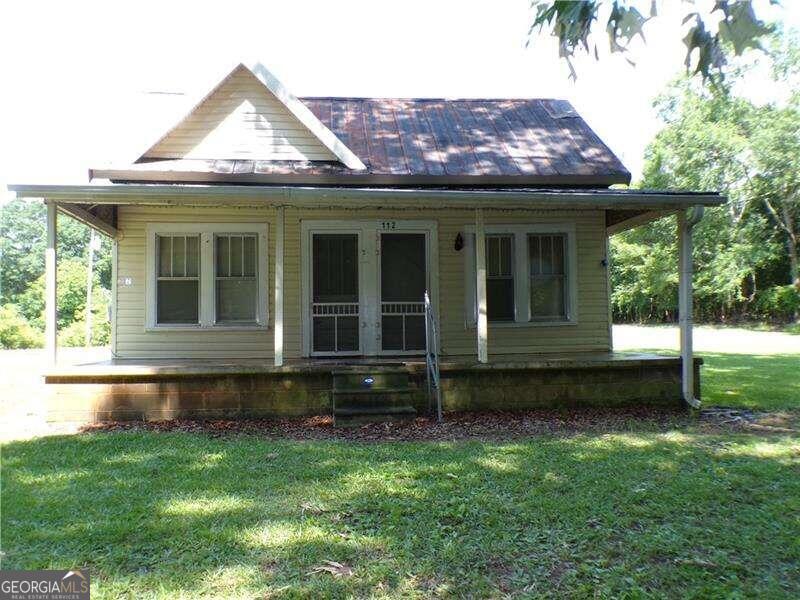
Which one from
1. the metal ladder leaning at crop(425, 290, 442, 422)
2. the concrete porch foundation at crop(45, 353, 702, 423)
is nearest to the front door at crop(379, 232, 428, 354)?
the concrete porch foundation at crop(45, 353, 702, 423)

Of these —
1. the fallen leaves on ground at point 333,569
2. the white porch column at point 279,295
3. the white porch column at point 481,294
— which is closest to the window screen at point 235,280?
the white porch column at point 279,295

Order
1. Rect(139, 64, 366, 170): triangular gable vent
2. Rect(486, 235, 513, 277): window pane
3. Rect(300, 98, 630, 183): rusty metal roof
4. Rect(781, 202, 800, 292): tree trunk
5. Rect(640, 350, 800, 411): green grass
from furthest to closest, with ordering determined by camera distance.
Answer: Rect(781, 202, 800, 292): tree trunk < Rect(486, 235, 513, 277): window pane < Rect(300, 98, 630, 183): rusty metal roof < Rect(139, 64, 366, 170): triangular gable vent < Rect(640, 350, 800, 411): green grass

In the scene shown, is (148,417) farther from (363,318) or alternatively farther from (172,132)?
(172,132)

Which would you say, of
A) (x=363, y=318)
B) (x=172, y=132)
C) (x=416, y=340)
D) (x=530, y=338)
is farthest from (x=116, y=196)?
(x=530, y=338)

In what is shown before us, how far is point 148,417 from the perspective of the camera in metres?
7.20

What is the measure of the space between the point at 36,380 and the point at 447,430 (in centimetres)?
872

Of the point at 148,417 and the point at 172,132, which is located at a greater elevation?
the point at 172,132

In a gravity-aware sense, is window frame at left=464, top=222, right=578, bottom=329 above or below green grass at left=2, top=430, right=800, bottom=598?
above

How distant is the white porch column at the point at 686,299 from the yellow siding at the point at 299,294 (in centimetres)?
173

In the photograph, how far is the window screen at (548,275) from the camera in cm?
954

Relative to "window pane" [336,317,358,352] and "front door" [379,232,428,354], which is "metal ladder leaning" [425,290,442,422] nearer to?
"front door" [379,232,428,354]

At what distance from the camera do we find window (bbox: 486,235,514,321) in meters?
9.45

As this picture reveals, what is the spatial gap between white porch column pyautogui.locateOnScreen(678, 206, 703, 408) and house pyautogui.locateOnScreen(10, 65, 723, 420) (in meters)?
0.03

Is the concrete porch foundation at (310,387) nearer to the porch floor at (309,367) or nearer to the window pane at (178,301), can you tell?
the porch floor at (309,367)
